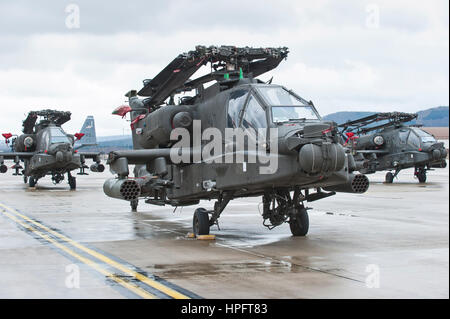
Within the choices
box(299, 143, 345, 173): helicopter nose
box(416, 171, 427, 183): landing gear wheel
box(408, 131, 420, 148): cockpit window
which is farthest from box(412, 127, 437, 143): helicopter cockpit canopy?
box(299, 143, 345, 173): helicopter nose

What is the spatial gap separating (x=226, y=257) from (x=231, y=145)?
7.97 ft

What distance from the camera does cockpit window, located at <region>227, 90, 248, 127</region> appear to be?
11.8m

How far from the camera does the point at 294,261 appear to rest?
955 centimetres

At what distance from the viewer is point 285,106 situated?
11281 millimetres

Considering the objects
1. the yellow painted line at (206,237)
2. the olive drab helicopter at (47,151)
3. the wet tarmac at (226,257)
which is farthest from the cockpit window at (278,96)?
the olive drab helicopter at (47,151)

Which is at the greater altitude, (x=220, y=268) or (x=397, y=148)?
(x=397, y=148)

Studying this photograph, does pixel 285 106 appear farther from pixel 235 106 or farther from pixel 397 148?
pixel 397 148

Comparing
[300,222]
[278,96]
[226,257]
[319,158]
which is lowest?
[226,257]

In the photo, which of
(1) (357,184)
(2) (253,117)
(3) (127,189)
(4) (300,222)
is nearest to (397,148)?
(4) (300,222)

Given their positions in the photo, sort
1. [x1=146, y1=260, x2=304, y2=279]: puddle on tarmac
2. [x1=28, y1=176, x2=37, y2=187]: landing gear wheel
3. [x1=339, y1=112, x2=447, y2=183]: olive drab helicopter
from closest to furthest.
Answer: [x1=146, y1=260, x2=304, y2=279]: puddle on tarmac < [x1=28, y1=176, x2=37, y2=187]: landing gear wheel < [x1=339, y1=112, x2=447, y2=183]: olive drab helicopter

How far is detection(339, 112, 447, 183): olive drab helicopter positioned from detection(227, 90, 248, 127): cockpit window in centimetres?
2063

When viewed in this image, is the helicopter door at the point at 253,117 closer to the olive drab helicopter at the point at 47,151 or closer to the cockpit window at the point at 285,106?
the cockpit window at the point at 285,106

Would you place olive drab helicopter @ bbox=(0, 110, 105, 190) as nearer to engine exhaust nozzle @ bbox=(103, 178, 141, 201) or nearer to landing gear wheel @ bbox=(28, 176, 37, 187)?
landing gear wheel @ bbox=(28, 176, 37, 187)

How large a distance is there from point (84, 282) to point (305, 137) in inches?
168
